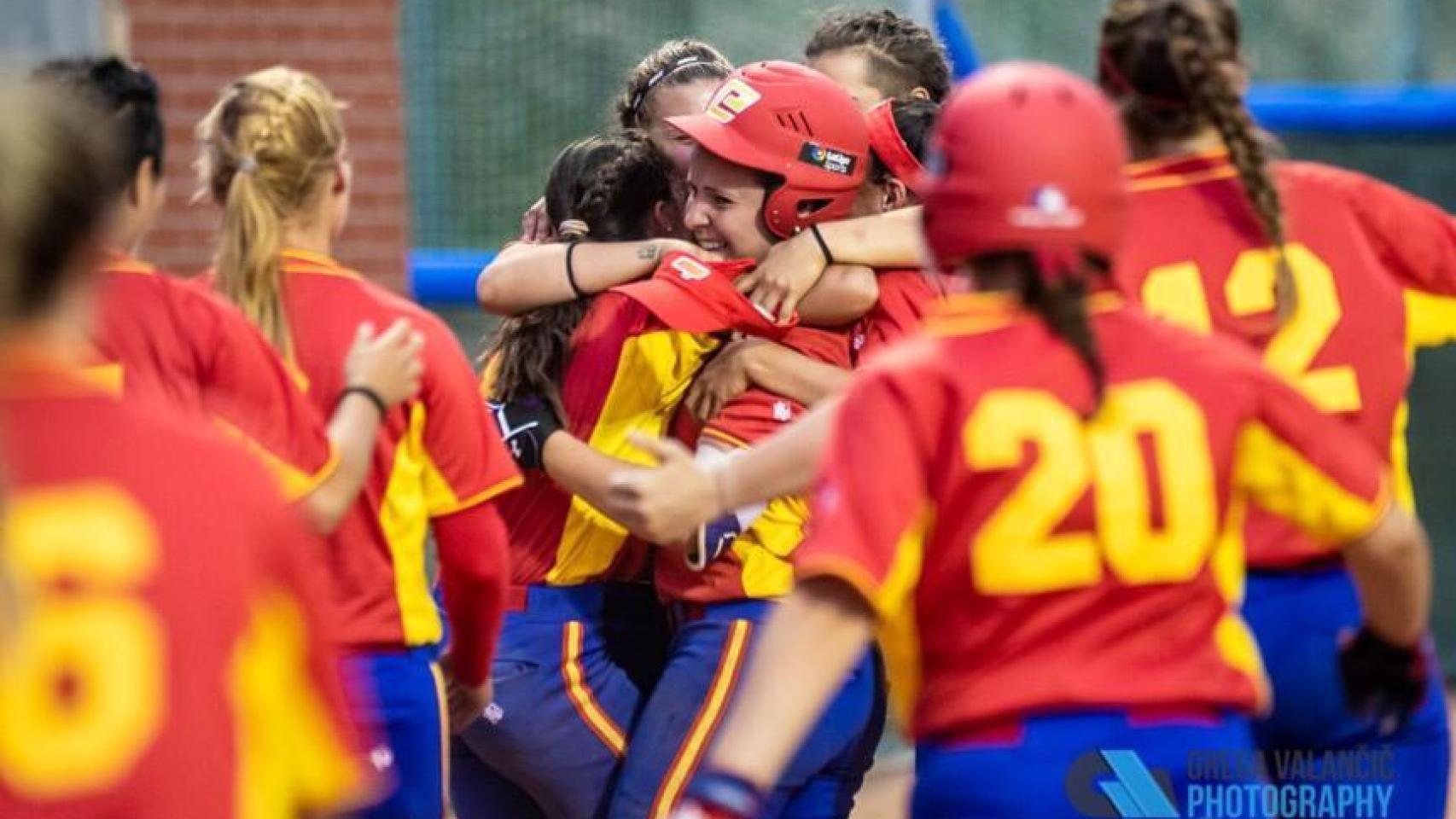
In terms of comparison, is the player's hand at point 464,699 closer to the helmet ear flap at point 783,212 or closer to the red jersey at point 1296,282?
the helmet ear flap at point 783,212

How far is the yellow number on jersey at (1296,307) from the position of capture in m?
3.99

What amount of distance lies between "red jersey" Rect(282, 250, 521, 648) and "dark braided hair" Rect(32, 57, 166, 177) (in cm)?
35

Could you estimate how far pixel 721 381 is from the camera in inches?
195

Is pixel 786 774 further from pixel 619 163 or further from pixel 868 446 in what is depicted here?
pixel 868 446

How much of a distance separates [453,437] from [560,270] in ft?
2.09

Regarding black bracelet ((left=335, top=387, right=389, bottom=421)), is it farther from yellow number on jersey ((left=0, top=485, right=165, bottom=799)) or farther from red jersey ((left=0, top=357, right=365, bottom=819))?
yellow number on jersey ((left=0, top=485, right=165, bottom=799))

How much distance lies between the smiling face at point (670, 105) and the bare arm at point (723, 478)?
5.22 ft

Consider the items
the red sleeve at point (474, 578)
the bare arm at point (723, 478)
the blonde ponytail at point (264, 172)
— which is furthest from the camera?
the red sleeve at point (474, 578)

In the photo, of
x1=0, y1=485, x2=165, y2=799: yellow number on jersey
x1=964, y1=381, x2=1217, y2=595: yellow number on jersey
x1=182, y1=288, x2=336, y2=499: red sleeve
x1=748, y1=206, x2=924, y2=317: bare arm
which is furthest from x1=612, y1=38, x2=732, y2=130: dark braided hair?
x1=0, y1=485, x2=165, y2=799: yellow number on jersey

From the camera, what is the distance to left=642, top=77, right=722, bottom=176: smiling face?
527 centimetres

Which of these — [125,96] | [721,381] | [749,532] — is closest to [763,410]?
[721,381]

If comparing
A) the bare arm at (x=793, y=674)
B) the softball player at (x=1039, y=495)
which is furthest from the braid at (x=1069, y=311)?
the bare arm at (x=793, y=674)

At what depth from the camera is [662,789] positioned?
4824mm

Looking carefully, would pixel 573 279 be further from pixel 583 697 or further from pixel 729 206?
pixel 583 697
